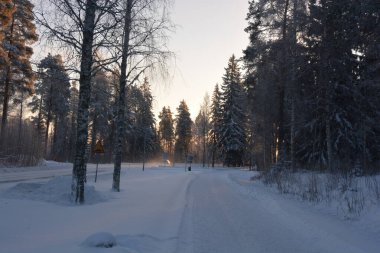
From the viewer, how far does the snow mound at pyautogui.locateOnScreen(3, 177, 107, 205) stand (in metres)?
12.3

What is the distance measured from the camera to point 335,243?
324 inches

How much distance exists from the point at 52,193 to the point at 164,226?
16.0 feet

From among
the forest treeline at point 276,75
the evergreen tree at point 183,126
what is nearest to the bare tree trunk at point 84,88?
the forest treeline at point 276,75

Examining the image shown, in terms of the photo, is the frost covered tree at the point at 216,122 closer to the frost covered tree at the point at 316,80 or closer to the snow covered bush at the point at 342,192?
the frost covered tree at the point at 316,80

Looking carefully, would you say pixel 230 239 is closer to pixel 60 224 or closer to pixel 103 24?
pixel 60 224

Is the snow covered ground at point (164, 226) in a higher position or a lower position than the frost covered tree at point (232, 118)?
lower

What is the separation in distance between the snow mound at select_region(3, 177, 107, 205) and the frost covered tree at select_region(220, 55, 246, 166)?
181ft

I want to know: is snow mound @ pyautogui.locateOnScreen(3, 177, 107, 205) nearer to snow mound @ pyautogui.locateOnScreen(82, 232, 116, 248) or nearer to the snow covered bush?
snow mound @ pyautogui.locateOnScreen(82, 232, 116, 248)

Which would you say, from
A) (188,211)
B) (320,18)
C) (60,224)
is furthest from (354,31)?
(60,224)

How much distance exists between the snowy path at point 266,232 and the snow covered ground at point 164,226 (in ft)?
0.06

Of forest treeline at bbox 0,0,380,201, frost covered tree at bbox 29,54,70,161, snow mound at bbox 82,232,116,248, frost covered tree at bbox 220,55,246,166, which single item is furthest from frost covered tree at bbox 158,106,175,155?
snow mound at bbox 82,232,116,248

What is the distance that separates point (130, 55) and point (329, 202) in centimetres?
866

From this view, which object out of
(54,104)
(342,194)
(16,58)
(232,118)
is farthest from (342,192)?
(232,118)

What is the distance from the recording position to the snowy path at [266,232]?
7.80 metres
